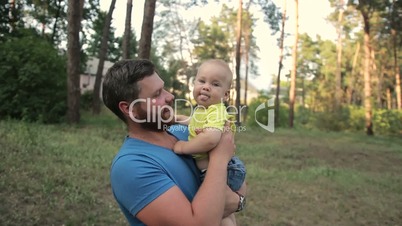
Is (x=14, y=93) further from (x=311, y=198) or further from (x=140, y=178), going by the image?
(x=140, y=178)

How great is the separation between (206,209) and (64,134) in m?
10.1

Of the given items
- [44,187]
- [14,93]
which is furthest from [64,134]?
[44,187]

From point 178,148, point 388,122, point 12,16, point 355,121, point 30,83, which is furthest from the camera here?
point 355,121

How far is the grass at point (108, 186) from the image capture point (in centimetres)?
Answer: 525

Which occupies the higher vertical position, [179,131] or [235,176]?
[179,131]

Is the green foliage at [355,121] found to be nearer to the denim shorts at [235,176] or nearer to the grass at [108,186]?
the grass at [108,186]

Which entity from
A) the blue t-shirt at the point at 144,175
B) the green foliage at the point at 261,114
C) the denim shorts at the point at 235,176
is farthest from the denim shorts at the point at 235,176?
the green foliage at the point at 261,114

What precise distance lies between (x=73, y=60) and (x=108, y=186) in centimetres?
767

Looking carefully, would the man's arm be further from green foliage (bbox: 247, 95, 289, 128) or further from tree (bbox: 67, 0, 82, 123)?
green foliage (bbox: 247, 95, 289, 128)

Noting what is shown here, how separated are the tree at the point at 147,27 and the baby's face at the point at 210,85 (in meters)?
8.07

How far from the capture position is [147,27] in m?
10.0

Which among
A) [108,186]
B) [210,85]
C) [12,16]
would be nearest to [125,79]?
[210,85]

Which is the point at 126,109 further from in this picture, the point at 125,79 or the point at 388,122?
the point at 388,122

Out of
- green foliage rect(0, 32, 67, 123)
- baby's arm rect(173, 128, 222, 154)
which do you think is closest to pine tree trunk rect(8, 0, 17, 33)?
green foliage rect(0, 32, 67, 123)
